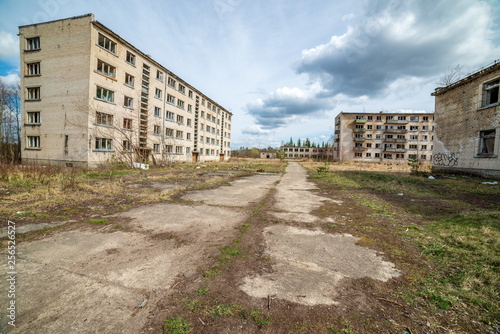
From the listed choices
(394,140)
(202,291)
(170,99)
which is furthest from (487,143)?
(394,140)

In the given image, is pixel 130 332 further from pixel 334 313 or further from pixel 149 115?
pixel 149 115

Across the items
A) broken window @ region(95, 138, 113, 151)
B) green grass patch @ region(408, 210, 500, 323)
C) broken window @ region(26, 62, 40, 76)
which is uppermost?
broken window @ region(26, 62, 40, 76)

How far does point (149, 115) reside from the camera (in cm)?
2411

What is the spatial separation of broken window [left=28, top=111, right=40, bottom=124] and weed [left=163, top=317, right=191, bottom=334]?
25163mm

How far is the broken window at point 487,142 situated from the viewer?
14336mm

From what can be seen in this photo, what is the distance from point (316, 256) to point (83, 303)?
9.95ft

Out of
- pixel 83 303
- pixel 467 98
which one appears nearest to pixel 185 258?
pixel 83 303

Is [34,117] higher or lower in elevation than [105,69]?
lower

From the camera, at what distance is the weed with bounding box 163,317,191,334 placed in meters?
1.74

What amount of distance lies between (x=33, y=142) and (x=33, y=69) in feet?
22.0

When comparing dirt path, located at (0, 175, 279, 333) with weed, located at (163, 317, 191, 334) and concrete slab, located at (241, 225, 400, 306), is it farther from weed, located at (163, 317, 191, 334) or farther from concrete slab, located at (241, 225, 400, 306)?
concrete slab, located at (241, 225, 400, 306)

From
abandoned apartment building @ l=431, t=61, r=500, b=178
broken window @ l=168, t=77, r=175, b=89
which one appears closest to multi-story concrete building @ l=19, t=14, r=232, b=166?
broken window @ l=168, t=77, r=175, b=89

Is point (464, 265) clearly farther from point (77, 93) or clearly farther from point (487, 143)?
point (77, 93)

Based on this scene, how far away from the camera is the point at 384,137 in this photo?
175 feet
